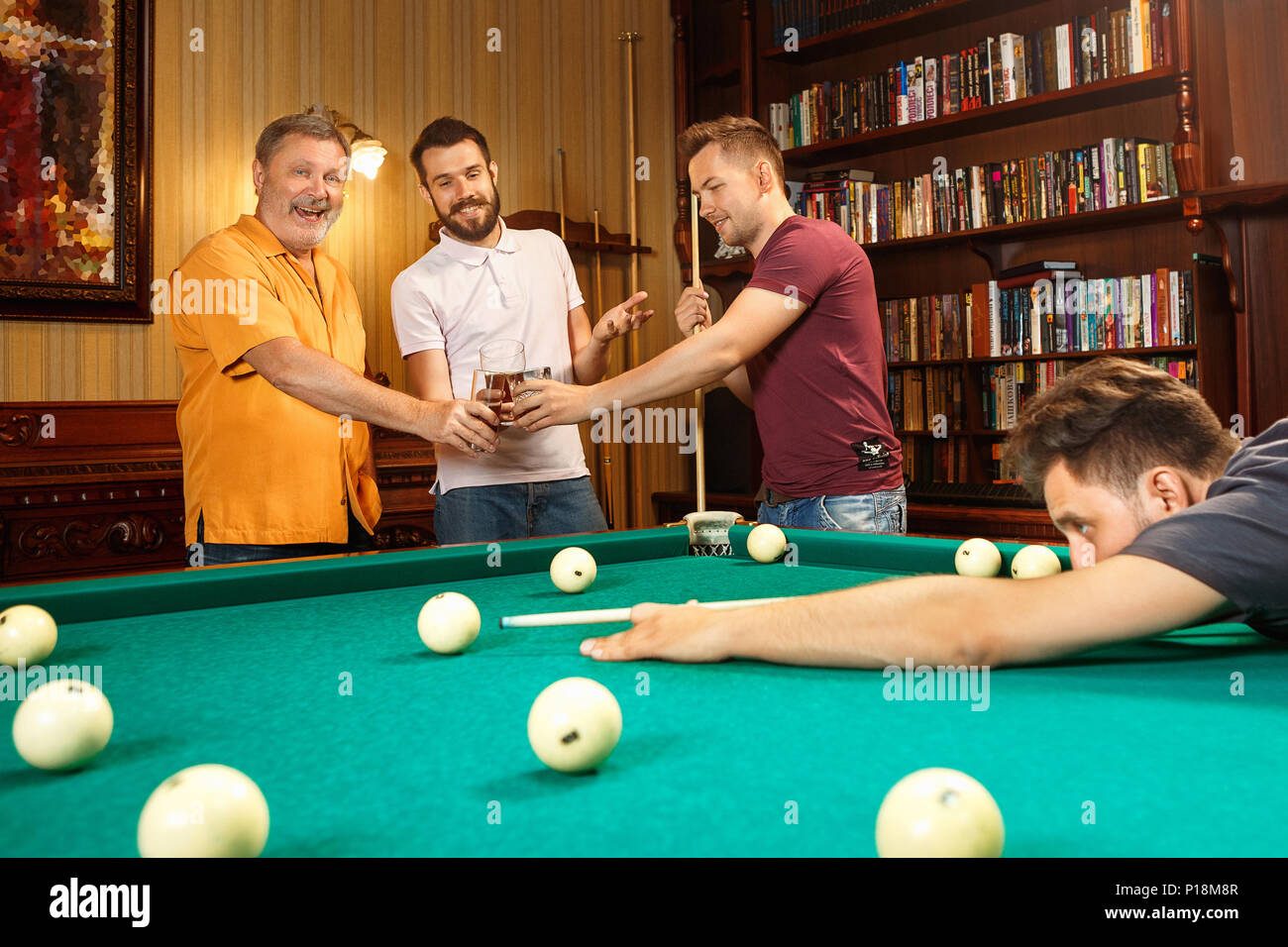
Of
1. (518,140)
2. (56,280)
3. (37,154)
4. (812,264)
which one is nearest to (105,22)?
(37,154)

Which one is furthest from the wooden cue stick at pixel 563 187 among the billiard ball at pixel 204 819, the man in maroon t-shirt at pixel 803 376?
the billiard ball at pixel 204 819

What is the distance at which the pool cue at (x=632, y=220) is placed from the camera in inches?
200

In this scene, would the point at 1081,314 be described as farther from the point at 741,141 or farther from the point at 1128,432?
the point at 1128,432

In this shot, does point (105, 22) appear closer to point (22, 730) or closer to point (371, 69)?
point (371, 69)

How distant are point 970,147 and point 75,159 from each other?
3468 mm

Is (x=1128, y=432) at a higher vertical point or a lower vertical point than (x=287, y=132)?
lower

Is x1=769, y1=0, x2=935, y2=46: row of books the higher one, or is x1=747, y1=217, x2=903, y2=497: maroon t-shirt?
x1=769, y1=0, x2=935, y2=46: row of books

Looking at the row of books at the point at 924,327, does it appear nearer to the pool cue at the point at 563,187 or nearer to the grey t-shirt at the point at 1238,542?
the pool cue at the point at 563,187

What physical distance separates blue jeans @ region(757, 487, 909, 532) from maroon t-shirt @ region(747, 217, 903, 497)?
20mm

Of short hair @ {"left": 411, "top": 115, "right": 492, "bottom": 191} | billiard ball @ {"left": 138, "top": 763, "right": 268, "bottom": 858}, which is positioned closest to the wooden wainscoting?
short hair @ {"left": 411, "top": 115, "right": 492, "bottom": 191}

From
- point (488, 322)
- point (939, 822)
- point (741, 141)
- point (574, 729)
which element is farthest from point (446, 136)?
point (939, 822)

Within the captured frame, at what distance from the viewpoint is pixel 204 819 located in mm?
724

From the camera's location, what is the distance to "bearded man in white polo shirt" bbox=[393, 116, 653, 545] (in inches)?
116

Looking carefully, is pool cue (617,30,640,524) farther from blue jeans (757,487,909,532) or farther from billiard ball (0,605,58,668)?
billiard ball (0,605,58,668)
